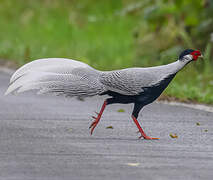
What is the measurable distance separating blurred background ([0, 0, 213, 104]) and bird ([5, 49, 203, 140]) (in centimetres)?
458

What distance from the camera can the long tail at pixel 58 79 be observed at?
8.72 m

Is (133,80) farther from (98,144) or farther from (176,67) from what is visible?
(98,144)

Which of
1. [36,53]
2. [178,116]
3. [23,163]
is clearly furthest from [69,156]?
[36,53]

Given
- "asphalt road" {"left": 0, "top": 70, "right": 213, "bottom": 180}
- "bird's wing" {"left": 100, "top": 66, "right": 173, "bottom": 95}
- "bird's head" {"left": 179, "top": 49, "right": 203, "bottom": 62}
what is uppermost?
"bird's head" {"left": 179, "top": 49, "right": 203, "bottom": 62}

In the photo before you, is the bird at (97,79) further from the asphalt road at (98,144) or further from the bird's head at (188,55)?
A: the asphalt road at (98,144)

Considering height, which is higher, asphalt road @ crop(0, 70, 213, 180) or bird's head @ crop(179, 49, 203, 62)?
bird's head @ crop(179, 49, 203, 62)

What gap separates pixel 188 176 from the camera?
741 centimetres

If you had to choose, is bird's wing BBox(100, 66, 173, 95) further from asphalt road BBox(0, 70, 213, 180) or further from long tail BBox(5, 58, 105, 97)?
asphalt road BBox(0, 70, 213, 180)

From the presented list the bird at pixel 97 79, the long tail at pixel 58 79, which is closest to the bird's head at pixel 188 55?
the bird at pixel 97 79

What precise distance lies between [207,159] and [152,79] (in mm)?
1079

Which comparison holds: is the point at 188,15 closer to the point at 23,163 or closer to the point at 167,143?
the point at 167,143

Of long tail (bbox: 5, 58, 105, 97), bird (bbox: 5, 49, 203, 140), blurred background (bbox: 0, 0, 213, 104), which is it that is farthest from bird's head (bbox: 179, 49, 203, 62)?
blurred background (bbox: 0, 0, 213, 104)

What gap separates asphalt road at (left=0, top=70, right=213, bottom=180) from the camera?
7551mm

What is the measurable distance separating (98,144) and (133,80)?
31.4 inches
